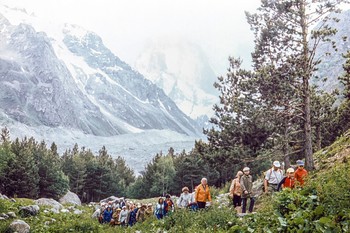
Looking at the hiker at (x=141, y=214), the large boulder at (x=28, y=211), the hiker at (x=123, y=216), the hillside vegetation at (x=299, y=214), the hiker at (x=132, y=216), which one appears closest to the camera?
the hillside vegetation at (x=299, y=214)

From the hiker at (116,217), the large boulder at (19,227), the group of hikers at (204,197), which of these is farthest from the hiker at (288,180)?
the hiker at (116,217)

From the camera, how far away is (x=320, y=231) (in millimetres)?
8352

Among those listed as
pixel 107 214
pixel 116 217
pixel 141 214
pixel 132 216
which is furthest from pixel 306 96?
pixel 107 214

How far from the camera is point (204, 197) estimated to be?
18.2 metres

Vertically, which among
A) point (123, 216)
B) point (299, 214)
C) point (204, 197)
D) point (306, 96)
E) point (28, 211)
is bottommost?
point (28, 211)

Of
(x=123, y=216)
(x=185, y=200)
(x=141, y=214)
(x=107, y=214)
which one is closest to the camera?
(x=185, y=200)

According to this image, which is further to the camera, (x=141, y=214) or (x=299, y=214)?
(x=141, y=214)

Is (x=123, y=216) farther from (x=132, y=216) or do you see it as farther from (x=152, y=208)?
(x=152, y=208)

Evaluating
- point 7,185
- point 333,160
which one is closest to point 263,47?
point 333,160

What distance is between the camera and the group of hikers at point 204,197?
14578 millimetres

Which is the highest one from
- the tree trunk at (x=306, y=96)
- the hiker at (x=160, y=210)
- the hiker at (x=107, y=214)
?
the tree trunk at (x=306, y=96)

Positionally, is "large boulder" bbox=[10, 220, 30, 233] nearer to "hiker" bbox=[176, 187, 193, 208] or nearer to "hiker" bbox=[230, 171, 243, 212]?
"hiker" bbox=[176, 187, 193, 208]

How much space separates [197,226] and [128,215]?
458 inches

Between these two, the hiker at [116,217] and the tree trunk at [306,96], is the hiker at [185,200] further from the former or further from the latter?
the hiker at [116,217]
